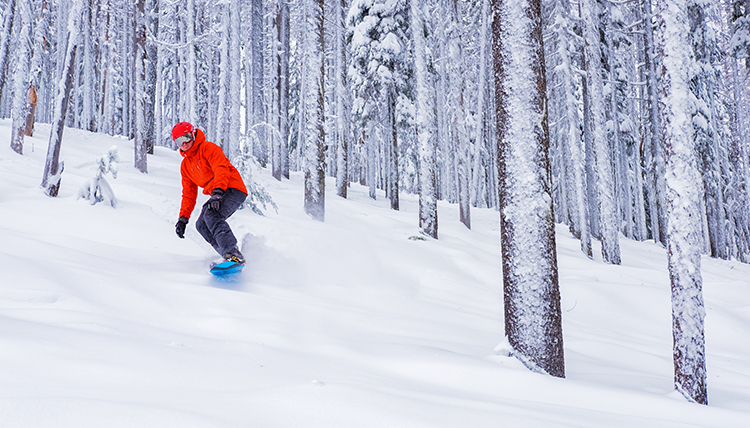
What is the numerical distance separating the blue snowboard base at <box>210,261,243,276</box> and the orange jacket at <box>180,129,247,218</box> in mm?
885

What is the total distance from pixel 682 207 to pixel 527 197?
3.74 feet

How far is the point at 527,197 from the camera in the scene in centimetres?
334

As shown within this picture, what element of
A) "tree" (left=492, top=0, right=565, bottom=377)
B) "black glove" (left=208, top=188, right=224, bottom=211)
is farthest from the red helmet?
"tree" (left=492, top=0, right=565, bottom=377)

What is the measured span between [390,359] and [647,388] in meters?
2.03

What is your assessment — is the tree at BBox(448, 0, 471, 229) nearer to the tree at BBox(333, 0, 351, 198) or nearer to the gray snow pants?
the tree at BBox(333, 0, 351, 198)

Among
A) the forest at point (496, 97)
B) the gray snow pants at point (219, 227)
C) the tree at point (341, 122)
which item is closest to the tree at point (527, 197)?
the forest at point (496, 97)

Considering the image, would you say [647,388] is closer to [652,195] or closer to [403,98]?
[403,98]

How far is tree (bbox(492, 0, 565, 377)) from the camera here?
329 centimetres

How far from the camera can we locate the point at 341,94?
17.4 meters

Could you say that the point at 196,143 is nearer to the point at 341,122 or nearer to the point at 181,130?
the point at 181,130

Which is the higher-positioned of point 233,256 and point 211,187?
point 211,187

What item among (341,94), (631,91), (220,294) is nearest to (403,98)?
(341,94)

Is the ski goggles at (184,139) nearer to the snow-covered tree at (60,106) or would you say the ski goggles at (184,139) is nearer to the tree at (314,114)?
the snow-covered tree at (60,106)

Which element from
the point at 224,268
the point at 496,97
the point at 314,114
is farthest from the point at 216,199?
the point at 314,114
